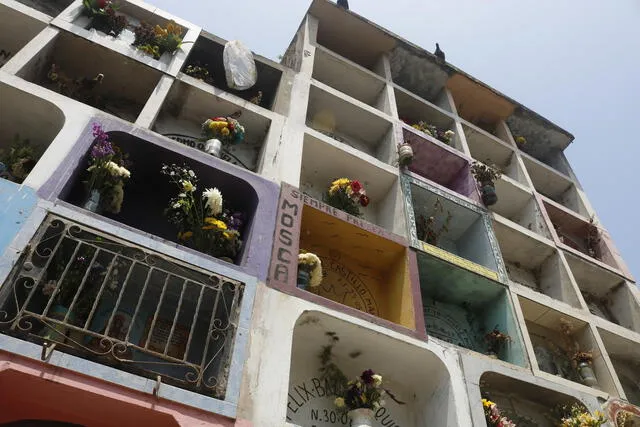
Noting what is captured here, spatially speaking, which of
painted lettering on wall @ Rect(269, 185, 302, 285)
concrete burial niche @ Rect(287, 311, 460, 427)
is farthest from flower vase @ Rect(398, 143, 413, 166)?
concrete burial niche @ Rect(287, 311, 460, 427)

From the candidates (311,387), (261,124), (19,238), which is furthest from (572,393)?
(19,238)

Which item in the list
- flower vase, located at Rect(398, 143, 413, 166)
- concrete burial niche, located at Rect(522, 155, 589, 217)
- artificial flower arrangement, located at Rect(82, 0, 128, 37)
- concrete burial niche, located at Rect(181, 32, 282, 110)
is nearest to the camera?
artificial flower arrangement, located at Rect(82, 0, 128, 37)

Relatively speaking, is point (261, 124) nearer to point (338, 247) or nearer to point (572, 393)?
point (338, 247)

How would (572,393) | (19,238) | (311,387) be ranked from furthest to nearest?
1. (572,393)
2. (311,387)
3. (19,238)

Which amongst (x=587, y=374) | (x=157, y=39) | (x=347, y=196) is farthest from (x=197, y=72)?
(x=587, y=374)

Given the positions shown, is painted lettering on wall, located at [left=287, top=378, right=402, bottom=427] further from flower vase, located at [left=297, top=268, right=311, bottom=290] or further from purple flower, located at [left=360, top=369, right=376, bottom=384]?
flower vase, located at [left=297, top=268, right=311, bottom=290]

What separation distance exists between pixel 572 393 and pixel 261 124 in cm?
696

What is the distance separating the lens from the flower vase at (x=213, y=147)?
7.95 m

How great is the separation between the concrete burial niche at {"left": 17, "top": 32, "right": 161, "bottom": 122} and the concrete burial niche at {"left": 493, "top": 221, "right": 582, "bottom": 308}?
7.56 meters

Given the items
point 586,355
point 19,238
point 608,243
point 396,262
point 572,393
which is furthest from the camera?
point 608,243

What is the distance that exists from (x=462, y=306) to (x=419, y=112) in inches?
239

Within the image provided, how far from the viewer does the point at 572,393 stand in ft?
26.6

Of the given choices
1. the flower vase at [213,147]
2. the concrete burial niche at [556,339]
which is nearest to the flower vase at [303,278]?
the flower vase at [213,147]

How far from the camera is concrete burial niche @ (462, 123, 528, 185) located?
13.8m
